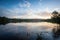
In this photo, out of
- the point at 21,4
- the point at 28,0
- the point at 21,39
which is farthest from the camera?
the point at 21,4

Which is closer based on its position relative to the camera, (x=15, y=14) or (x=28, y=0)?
(x=28, y=0)

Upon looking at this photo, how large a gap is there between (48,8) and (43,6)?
13.8 inches

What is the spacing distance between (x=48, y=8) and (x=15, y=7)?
1.99 meters

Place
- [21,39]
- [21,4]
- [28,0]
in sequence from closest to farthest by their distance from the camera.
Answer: [21,39]
[28,0]
[21,4]

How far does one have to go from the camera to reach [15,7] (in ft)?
18.8

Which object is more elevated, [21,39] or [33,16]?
[33,16]

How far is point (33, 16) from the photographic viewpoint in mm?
5871

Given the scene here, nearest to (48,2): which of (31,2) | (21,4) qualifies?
(31,2)

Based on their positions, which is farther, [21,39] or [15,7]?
[15,7]

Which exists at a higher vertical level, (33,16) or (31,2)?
(31,2)

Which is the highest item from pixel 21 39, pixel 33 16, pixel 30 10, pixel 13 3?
pixel 13 3

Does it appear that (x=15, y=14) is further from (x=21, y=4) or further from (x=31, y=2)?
(x=31, y=2)

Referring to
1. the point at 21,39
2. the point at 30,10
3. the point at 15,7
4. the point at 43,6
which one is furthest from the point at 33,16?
the point at 21,39

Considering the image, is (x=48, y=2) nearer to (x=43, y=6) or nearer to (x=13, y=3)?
(x=43, y=6)
